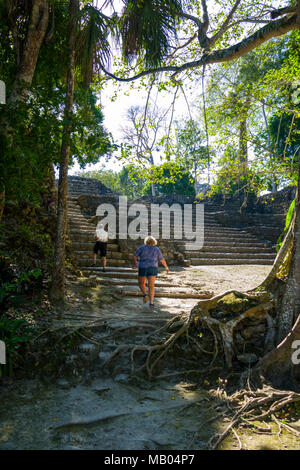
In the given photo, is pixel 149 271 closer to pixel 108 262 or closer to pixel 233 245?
pixel 108 262

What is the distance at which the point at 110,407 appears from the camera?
2984mm

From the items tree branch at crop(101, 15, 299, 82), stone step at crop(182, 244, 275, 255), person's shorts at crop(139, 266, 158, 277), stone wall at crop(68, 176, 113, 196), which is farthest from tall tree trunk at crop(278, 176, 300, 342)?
stone wall at crop(68, 176, 113, 196)

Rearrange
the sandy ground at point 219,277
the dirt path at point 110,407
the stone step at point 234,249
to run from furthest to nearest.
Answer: the stone step at point 234,249 < the sandy ground at point 219,277 < the dirt path at point 110,407

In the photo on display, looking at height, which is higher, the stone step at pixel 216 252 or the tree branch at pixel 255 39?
the tree branch at pixel 255 39

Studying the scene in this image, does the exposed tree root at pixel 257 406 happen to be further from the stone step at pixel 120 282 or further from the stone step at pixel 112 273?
the stone step at pixel 112 273

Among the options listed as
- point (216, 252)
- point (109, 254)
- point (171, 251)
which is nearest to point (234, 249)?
point (216, 252)

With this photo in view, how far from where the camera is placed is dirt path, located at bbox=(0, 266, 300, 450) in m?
2.51

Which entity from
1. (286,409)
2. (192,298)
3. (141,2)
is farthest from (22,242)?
(286,409)

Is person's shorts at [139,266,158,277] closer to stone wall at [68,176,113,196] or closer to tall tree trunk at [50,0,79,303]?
tall tree trunk at [50,0,79,303]

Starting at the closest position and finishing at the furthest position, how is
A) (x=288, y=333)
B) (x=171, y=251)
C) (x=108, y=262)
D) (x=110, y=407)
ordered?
1. (x=110, y=407)
2. (x=288, y=333)
3. (x=108, y=262)
4. (x=171, y=251)

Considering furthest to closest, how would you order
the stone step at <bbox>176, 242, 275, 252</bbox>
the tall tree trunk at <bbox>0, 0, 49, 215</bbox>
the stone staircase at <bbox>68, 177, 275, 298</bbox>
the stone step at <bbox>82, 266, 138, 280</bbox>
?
the stone step at <bbox>176, 242, 275, 252</bbox>
the stone step at <bbox>82, 266, 138, 280</bbox>
the stone staircase at <bbox>68, 177, 275, 298</bbox>
the tall tree trunk at <bbox>0, 0, 49, 215</bbox>

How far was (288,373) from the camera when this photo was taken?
3322 mm

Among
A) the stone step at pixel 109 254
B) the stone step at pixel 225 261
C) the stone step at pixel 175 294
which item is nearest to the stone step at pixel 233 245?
the stone step at pixel 225 261

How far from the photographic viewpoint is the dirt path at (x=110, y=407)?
8.23 ft
